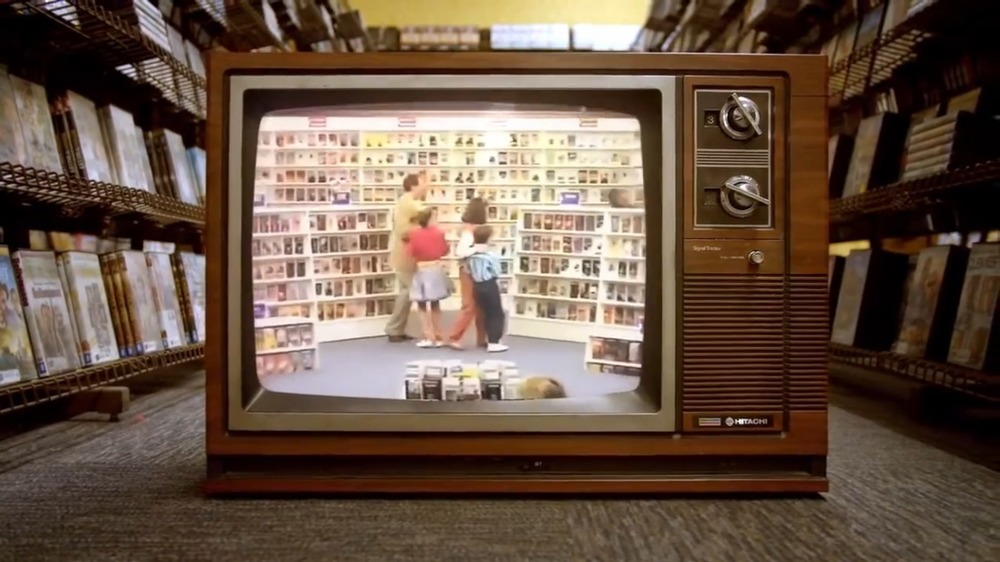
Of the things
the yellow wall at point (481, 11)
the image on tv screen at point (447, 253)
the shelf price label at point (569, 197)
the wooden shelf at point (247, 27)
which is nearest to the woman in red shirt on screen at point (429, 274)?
the image on tv screen at point (447, 253)

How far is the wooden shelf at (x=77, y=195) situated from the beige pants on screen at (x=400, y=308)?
730 mm

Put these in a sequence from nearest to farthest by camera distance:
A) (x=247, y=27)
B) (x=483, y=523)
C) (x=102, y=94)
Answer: (x=483, y=523)
(x=102, y=94)
(x=247, y=27)

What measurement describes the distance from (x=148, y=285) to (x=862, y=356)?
1.75 meters

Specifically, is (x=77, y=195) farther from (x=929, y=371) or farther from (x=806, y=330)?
(x=929, y=371)

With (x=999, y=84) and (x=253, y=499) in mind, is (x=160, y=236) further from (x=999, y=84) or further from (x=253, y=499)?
(x=999, y=84)

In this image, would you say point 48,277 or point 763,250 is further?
point 48,277

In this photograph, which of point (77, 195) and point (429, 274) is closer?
point (429, 274)

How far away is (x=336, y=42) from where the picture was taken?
3.37m

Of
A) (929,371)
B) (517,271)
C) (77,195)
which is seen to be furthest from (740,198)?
(77,195)

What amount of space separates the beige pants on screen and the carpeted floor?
0.23 m

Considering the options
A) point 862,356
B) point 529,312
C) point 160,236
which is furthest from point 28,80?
point 862,356

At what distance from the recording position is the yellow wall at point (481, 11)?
4059mm

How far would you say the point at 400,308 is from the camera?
0.92 meters

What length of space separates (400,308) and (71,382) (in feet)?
2.75
